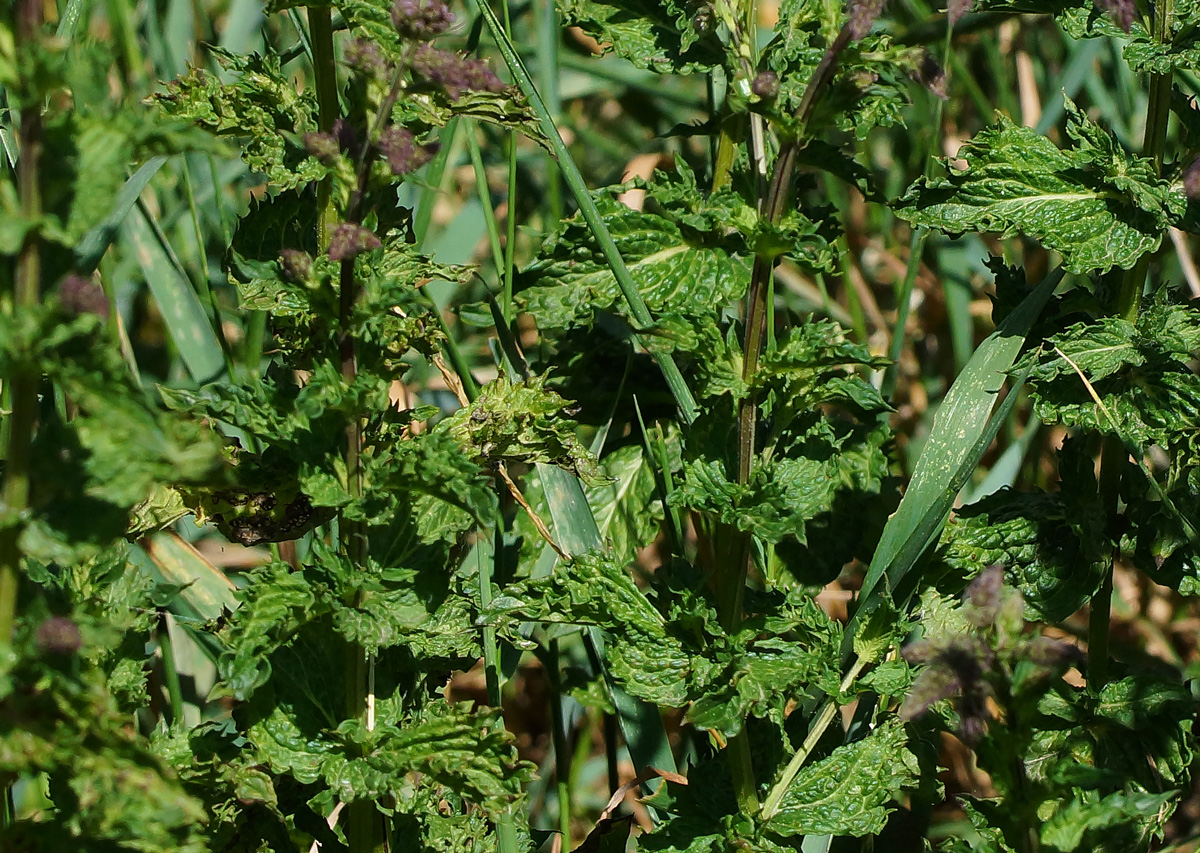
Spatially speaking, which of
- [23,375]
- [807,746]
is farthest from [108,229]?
[807,746]

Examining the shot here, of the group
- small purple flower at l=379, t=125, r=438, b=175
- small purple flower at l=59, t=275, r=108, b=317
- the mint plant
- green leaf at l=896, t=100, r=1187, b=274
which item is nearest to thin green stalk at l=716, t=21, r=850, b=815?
the mint plant

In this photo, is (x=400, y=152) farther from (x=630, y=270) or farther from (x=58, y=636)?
(x=630, y=270)

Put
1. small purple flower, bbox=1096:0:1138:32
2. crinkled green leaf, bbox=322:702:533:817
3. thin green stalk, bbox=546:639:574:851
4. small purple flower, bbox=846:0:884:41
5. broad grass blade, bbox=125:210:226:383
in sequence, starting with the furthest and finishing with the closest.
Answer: broad grass blade, bbox=125:210:226:383 → thin green stalk, bbox=546:639:574:851 → small purple flower, bbox=1096:0:1138:32 → crinkled green leaf, bbox=322:702:533:817 → small purple flower, bbox=846:0:884:41

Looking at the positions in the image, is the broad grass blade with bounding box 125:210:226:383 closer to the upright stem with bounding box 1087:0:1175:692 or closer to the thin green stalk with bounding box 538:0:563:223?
the thin green stalk with bounding box 538:0:563:223

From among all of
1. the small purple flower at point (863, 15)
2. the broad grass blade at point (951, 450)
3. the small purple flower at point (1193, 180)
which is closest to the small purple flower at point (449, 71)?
the small purple flower at point (863, 15)

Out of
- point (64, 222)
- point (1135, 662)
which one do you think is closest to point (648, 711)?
point (64, 222)

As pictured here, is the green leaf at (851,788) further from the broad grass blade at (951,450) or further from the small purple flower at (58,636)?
the small purple flower at (58,636)

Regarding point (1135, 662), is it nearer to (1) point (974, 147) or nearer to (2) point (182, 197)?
(1) point (974, 147)

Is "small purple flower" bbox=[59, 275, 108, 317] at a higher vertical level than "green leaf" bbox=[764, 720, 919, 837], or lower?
higher
